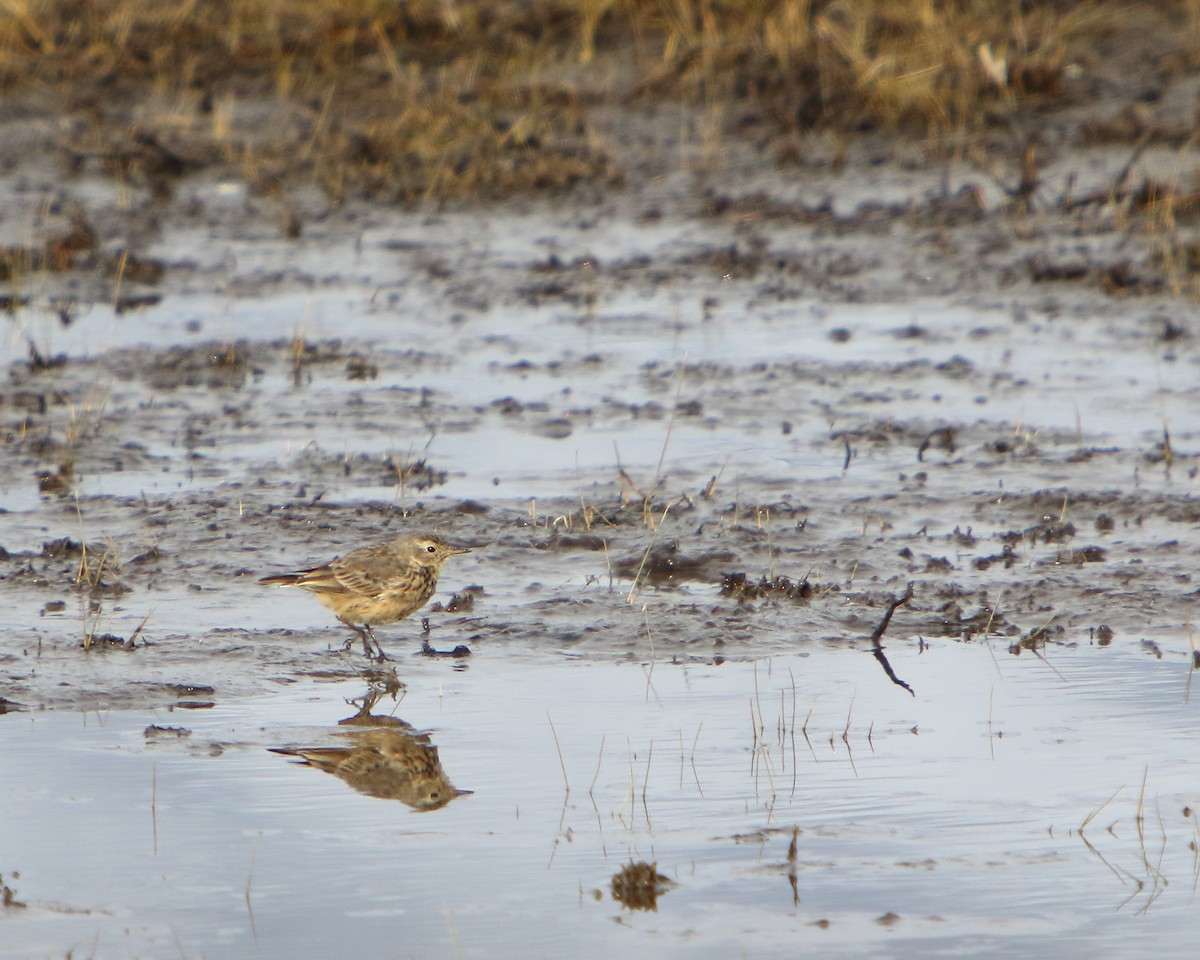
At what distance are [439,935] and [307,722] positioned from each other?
1830 millimetres

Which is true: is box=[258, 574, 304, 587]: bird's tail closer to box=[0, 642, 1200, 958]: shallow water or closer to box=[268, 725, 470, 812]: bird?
box=[0, 642, 1200, 958]: shallow water

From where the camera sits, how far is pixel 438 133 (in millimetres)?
16922

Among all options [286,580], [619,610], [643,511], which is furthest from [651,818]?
[643,511]

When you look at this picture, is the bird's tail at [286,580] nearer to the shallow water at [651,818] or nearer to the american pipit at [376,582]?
the american pipit at [376,582]

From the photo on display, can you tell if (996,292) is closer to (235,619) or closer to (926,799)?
(235,619)

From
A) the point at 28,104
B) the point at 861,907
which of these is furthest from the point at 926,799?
the point at 28,104

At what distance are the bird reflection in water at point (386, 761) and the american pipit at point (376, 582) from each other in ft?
2.79

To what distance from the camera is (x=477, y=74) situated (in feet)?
60.7

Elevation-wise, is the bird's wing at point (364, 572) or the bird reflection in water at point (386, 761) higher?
the bird's wing at point (364, 572)

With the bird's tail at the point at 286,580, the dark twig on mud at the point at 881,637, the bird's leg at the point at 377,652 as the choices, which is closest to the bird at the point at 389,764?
the bird's leg at the point at 377,652

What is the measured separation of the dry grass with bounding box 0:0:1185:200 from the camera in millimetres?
16781

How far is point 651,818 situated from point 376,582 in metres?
2.03

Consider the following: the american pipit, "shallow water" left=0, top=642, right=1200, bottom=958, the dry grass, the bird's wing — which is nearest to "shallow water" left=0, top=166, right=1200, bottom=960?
"shallow water" left=0, top=642, right=1200, bottom=958

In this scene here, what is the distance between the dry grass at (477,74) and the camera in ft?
55.1
